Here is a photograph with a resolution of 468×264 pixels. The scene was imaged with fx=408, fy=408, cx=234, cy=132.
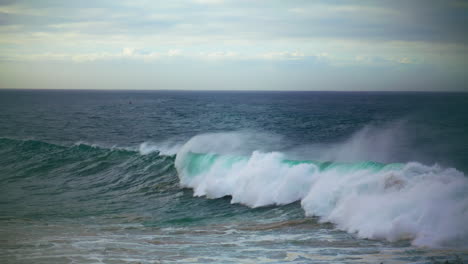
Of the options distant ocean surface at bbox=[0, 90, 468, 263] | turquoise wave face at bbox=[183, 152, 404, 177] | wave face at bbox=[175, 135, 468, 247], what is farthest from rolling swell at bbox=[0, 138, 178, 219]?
wave face at bbox=[175, 135, 468, 247]

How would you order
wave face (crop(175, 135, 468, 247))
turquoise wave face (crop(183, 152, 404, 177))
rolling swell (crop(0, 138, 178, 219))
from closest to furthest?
wave face (crop(175, 135, 468, 247)) < turquoise wave face (crop(183, 152, 404, 177)) < rolling swell (crop(0, 138, 178, 219))

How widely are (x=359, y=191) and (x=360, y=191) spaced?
0.03m

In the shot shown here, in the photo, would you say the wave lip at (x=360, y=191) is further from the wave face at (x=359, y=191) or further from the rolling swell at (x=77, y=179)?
the rolling swell at (x=77, y=179)

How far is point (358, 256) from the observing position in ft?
28.5

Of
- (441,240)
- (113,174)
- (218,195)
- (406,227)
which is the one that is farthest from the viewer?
(113,174)

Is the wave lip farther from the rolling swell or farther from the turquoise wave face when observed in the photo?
the rolling swell

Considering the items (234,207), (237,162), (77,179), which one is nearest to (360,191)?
(234,207)

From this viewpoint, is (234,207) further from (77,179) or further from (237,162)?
(77,179)

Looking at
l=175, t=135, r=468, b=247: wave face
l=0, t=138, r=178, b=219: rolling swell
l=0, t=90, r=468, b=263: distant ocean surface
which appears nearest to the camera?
l=0, t=90, r=468, b=263: distant ocean surface

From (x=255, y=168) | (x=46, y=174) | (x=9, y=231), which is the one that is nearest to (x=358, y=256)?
(x=255, y=168)

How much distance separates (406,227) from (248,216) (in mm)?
4935

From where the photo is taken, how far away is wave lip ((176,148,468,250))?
9844 millimetres

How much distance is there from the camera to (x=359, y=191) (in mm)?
12469

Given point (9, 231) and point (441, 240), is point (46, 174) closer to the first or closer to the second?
point (9, 231)
